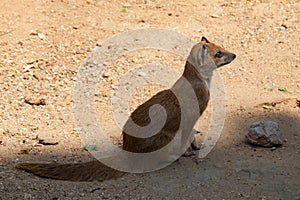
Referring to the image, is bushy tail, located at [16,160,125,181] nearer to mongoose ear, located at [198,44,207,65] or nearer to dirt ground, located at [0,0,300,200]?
dirt ground, located at [0,0,300,200]

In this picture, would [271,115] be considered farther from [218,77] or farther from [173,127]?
[173,127]

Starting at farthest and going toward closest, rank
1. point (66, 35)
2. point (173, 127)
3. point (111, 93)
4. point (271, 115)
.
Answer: point (66, 35) < point (111, 93) < point (271, 115) < point (173, 127)

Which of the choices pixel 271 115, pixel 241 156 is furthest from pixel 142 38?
pixel 241 156

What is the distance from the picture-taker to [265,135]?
463cm

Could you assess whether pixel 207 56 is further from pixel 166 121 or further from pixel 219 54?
pixel 166 121

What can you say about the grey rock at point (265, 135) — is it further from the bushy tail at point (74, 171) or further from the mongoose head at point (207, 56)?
the bushy tail at point (74, 171)

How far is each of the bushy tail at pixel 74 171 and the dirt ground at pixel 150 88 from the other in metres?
0.05

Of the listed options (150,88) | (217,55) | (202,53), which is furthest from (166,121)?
(150,88)

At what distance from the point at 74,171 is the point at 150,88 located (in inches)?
69.9

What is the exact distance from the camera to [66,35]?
637cm

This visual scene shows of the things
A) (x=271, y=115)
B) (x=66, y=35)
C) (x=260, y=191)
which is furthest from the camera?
(x=66, y=35)

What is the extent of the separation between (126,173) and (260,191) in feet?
3.59

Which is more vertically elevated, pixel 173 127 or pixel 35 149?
pixel 173 127

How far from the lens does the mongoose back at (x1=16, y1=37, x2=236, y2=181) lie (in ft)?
13.5
